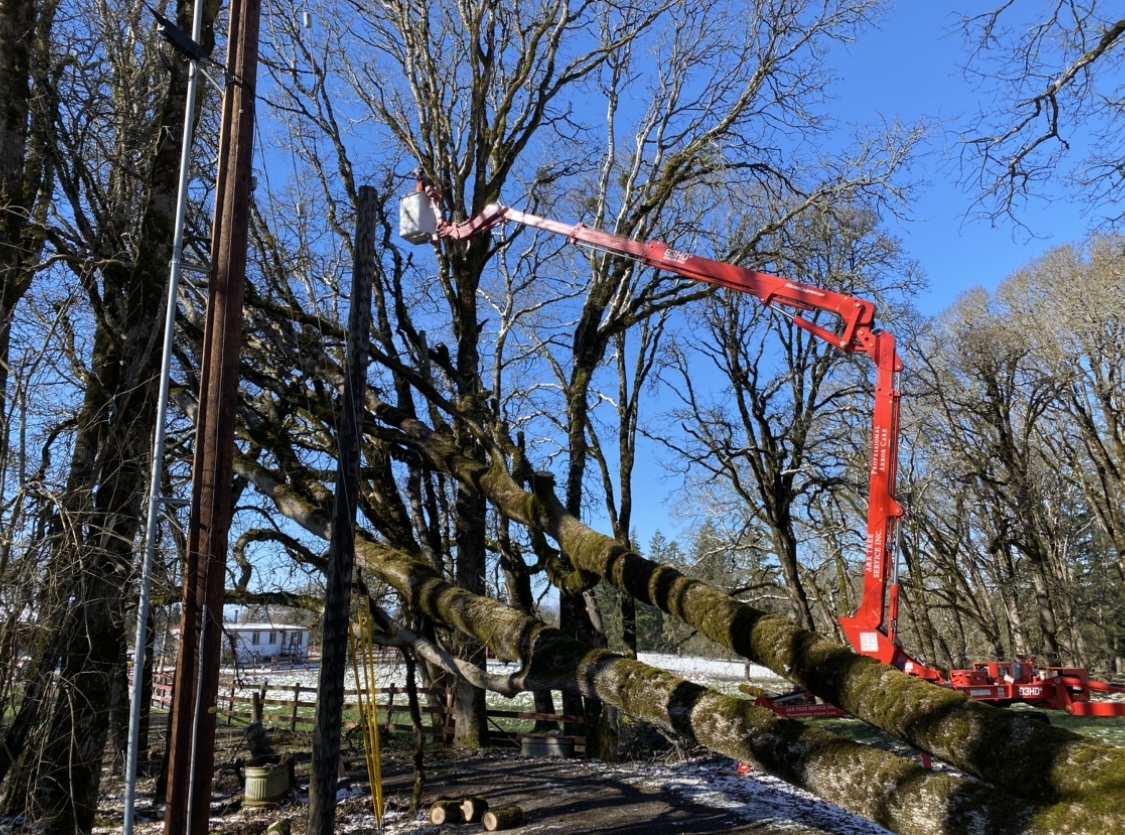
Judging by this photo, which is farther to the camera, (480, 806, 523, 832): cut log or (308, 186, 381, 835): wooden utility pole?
(480, 806, 523, 832): cut log

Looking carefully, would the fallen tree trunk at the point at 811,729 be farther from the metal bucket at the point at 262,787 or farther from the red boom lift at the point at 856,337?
the metal bucket at the point at 262,787

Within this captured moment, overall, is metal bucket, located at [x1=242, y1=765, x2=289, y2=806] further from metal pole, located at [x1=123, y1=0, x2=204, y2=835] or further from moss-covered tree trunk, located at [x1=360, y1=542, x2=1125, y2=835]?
metal pole, located at [x1=123, y1=0, x2=204, y2=835]

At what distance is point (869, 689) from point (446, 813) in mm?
6061

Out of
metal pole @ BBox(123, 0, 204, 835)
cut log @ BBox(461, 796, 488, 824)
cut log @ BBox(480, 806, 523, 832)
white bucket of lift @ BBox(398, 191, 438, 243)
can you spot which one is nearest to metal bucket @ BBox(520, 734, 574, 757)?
cut log @ BBox(461, 796, 488, 824)

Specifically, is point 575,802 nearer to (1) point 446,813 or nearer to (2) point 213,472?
(1) point 446,813

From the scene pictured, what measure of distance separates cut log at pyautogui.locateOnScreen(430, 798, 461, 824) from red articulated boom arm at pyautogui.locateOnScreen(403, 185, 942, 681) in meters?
4.96

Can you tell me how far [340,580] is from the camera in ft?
20.7

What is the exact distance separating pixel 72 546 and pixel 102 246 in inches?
147

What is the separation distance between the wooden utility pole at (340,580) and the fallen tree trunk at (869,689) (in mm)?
1769

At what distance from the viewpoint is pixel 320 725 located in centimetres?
627

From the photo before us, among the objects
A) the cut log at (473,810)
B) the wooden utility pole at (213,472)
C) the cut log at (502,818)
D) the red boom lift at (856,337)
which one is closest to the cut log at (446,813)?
the cut log at (473,810)

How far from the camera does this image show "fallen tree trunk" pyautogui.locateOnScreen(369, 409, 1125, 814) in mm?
3609

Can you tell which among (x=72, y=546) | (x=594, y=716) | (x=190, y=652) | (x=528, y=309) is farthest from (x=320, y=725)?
(x=528, y=309)

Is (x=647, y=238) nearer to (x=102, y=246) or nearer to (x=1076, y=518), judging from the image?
(x=102, y=246)
